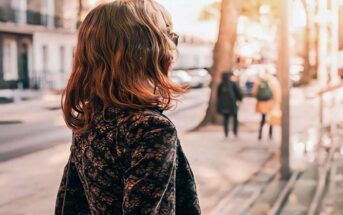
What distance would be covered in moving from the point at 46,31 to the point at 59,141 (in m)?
10.3

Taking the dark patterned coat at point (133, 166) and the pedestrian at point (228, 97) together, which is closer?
the dark patterned coat at point (133, 166)

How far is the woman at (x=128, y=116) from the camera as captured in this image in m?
1.44

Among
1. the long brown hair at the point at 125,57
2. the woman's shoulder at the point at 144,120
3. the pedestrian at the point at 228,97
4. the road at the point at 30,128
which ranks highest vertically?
the long brown hair at the point at 125,57

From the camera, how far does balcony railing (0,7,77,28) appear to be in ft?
52.1

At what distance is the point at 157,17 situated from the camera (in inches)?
60.9

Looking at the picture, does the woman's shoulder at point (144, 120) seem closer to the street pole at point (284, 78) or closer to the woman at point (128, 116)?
the woman at point (128, 116)

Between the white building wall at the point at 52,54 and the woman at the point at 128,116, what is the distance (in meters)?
16.4

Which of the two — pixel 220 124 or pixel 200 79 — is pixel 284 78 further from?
pixel 200 79

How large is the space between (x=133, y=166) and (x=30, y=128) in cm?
1327

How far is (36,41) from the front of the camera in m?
19.4

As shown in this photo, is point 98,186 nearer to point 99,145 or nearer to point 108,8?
point 99,145

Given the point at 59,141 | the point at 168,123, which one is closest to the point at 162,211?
the point at 168,123

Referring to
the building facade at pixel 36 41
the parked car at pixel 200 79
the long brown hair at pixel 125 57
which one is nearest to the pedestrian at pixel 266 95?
the building facade at pixel 36 41

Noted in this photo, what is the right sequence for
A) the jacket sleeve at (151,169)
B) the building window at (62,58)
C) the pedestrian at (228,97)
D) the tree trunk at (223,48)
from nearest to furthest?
the jacket sleeve at (151,169) → the pedestrian at (228,97) → the tree trunk at (223,48) → the building window at (62,58)
